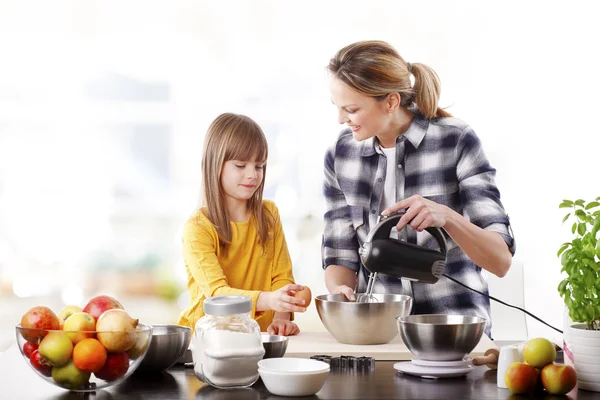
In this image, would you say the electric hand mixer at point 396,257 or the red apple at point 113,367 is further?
the electric hand mixer at point 396,257

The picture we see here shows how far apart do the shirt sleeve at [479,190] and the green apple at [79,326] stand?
135 centimetres

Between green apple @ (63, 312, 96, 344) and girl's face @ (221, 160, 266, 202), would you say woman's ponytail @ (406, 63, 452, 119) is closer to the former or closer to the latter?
girl's face @ (221, 160, 266, 202)

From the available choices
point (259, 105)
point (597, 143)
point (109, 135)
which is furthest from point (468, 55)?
point (109, 135)

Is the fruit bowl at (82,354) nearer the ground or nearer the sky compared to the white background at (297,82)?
nearer the ground

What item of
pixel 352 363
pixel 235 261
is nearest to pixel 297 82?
pixel 235 261

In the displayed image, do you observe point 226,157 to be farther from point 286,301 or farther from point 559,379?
point 559,379

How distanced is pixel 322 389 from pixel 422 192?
118 centimetres

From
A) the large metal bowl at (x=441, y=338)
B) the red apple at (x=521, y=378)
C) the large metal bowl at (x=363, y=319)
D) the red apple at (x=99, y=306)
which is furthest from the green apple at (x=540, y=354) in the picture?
the red apple at (x=99, y=306)

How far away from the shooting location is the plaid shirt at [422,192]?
251cm

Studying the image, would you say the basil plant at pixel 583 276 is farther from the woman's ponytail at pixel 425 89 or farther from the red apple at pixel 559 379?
the woman's ponytail at pixel 425 89

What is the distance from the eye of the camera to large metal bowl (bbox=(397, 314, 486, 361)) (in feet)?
5.38

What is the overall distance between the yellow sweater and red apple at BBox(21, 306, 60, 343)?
909mm

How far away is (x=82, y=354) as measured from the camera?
1.47 meters

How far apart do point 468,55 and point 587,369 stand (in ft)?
12.7
